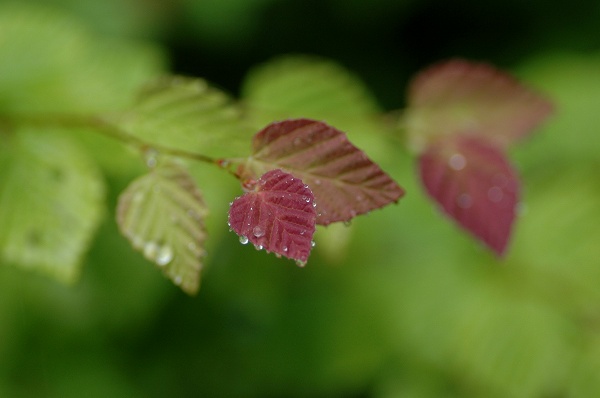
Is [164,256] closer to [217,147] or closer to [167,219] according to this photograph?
[167,219]

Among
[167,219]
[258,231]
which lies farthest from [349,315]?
[258,231]

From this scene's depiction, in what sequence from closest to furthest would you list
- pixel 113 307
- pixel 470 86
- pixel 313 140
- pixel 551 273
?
pixel 313 140, pixel 470 86, pixel 113 307, pixel 551 273

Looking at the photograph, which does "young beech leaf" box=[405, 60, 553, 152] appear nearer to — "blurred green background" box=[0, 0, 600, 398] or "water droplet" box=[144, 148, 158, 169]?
"blurred green background" box=[0, 0, 600, 398]

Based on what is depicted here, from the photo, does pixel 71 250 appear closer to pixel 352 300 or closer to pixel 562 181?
pixel 352 300

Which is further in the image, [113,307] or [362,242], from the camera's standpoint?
[362,242]

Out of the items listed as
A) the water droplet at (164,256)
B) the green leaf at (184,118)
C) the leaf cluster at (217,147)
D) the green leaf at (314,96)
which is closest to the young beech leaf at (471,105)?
the leaf cluster at (217,147)

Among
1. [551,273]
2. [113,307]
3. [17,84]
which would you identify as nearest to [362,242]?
[551,273]

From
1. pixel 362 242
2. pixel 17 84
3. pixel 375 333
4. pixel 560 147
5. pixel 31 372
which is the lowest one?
pixel 31 372

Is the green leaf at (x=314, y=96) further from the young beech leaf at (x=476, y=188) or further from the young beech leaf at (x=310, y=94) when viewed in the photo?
the young beech leaf at (x=476, y=188)
